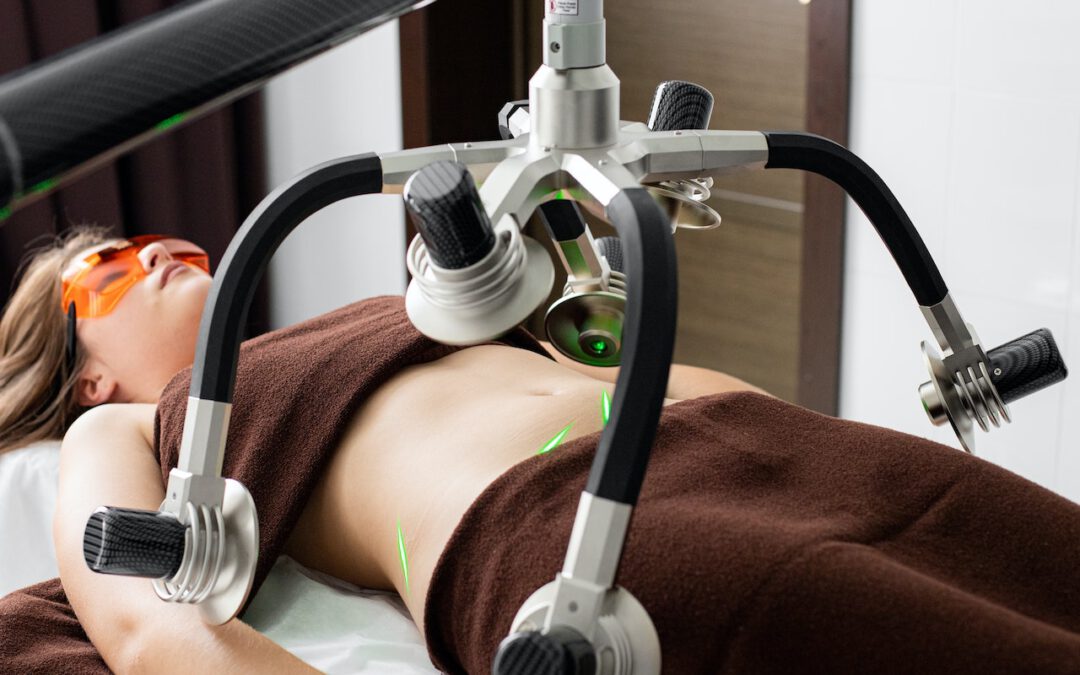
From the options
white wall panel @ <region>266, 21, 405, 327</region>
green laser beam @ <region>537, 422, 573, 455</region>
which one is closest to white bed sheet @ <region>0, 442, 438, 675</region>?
green laser beam @ <region>537, 422, 573, 455</region>

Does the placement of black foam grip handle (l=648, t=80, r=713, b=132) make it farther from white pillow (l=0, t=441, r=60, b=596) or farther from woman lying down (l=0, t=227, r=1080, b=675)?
white pillow (l=0, t=441, r=60, b=596)

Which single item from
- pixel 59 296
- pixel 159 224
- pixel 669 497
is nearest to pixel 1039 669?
pixel 669 497

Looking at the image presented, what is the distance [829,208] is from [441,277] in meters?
1.63

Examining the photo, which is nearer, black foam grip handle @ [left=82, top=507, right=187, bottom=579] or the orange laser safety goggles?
black foam grip handle @ [left=82, top=507, right=187, bottom=579]

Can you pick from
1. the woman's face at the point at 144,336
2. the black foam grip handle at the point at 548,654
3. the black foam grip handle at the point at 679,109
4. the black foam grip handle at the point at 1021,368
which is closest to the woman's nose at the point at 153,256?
the woman's face at the point at 144,336

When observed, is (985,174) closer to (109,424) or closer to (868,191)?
(868,191)

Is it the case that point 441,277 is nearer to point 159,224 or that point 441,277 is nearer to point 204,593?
point 204,593

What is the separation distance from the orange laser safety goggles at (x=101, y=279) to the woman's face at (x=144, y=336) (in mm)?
11

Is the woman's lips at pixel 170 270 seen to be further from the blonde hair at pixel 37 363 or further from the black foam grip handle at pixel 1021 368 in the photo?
the black foam grip handle at pixel 1021 368

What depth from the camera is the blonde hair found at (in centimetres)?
173

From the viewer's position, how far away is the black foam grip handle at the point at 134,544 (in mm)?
721

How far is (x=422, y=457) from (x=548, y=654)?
705mm

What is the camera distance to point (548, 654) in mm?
526

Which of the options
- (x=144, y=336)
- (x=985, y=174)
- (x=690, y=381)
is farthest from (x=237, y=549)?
(x=985, y=174)
